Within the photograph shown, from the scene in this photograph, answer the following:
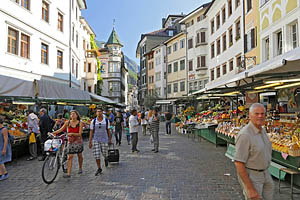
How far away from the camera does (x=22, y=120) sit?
37.6 feet

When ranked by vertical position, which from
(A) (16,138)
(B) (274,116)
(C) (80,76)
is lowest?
(A) (16,138)

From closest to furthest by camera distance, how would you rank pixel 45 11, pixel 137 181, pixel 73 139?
1. pixel 137 181
2. pixel 73 139
3. pixel 45 11

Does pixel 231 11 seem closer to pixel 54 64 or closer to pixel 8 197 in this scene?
pixel 54 64

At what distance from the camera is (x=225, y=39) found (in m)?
24.7

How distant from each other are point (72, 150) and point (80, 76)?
26389 millimetres

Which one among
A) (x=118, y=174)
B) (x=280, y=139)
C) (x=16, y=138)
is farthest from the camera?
(x=16, y=138)

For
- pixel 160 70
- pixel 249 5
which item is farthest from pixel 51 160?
pixel 160 70

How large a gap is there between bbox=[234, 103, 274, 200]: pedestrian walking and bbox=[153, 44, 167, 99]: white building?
44.2m

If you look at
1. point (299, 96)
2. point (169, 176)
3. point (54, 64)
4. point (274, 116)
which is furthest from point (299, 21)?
point (54, 64)

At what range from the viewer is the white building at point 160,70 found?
4731 centimetres

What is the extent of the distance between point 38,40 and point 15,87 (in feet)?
40.9

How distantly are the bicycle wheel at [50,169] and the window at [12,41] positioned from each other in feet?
42.9

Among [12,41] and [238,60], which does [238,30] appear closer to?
[238,60]

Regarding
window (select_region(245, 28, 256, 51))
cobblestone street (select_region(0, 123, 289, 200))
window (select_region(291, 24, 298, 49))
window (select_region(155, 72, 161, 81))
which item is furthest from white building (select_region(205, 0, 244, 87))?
window (select_region(155, 72, 161, 81))
